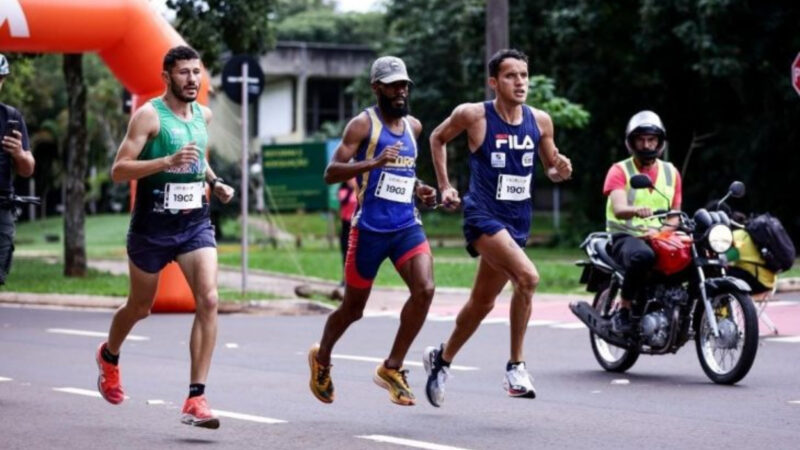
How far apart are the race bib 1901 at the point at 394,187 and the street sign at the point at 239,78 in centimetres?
1064

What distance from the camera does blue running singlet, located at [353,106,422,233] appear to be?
927cm

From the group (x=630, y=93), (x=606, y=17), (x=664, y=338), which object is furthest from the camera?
(x=630, y=93)

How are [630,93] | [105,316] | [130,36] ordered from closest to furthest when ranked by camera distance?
[130,36] → [105,316] → [630,93]

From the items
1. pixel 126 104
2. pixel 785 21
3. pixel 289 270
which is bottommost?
pixel 289 270

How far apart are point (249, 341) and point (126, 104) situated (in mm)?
13050

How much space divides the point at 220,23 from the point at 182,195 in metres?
17.2

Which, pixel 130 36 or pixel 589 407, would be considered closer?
pixel 589 407

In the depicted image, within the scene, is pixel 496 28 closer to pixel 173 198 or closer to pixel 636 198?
pixel 636 198

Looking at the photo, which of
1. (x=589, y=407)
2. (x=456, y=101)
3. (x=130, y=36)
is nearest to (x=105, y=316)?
(x=130, y=36)

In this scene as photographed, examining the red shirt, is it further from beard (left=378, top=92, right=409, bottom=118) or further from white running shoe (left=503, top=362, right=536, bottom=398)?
beard (left=378, top=92, right=409, bottom=118)

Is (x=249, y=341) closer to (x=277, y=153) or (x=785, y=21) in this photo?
(x=785, y=21)

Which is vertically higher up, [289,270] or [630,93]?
[630,93]

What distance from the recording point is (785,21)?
32.7 meters

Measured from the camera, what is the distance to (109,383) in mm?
9398
